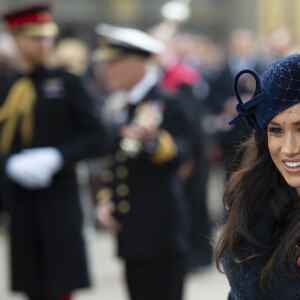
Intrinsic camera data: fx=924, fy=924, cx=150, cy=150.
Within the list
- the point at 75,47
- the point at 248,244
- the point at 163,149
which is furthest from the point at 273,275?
the point at 75,47

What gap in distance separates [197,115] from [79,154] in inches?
93.8

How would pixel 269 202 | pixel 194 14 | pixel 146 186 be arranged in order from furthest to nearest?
pixel 194 14 < pixel 146 186 < pixel 269 202

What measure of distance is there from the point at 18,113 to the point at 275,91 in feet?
7.98

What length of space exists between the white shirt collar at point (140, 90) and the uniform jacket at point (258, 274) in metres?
2.11

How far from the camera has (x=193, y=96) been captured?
7.27 meters

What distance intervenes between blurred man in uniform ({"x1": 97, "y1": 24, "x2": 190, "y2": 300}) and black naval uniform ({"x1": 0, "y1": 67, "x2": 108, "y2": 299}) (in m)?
0.15

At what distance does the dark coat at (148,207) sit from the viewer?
460 cm

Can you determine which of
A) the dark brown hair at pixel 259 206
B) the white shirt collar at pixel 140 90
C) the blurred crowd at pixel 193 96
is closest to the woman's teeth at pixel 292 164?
the dark brown hair at pixel 259 206

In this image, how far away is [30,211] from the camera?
185 inches

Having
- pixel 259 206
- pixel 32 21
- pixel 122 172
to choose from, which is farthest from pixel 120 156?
pixel 259 206

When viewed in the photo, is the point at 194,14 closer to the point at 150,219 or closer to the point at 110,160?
the point at 110,160

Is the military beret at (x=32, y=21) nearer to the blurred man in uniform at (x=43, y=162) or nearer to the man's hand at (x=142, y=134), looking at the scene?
the blurred man in uniform at (x=43, y=162)

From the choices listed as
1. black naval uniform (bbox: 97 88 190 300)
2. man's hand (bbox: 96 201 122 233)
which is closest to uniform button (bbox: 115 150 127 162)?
black naval uniform (bbox: 97 88 190 300)

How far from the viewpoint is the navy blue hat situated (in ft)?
8.21
